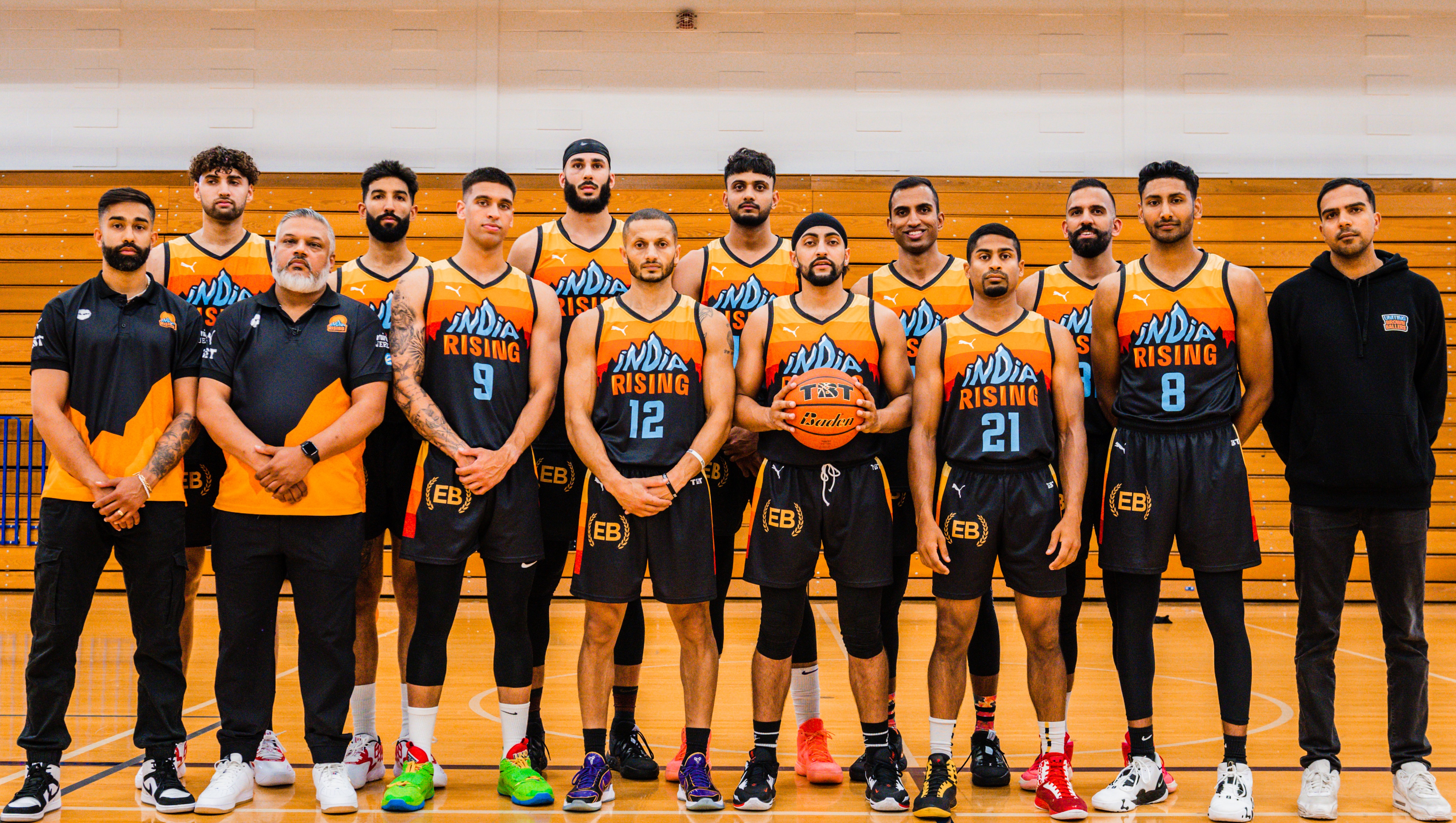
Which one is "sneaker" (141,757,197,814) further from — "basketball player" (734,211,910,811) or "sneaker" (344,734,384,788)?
"basketball player" (734,211,910,811)

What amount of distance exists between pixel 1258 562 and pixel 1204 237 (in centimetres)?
708

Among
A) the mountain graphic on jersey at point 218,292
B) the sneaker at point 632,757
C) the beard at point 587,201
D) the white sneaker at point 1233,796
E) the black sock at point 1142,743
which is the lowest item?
the sneaker at point 632,757

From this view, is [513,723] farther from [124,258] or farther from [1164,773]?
[1164,773]

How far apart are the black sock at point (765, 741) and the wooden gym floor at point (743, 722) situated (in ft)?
0.61

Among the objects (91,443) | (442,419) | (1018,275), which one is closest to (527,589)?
(442,419)

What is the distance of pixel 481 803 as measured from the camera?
401 cm

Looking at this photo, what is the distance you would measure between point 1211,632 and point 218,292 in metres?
4.52

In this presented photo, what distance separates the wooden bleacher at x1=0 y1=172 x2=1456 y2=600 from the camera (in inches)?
400

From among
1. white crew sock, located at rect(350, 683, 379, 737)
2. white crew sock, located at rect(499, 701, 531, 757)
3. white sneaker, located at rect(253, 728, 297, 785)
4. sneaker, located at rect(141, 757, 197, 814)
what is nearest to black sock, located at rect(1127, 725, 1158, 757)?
white crew sock, located at rect(499, 701, 531, 757)

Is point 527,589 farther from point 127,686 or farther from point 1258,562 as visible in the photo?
point 127,686

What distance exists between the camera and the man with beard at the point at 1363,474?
3.92 m

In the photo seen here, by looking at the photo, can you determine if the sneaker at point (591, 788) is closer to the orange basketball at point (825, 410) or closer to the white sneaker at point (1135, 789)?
the orange basketball at point (825, 410)

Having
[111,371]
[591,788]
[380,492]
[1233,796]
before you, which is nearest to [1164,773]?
[1233,796]

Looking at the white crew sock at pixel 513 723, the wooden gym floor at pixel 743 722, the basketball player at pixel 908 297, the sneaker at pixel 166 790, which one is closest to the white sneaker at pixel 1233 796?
the wooden gym floor at pixel 743 722
